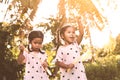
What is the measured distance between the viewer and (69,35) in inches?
257

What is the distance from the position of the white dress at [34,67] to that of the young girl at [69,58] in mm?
310

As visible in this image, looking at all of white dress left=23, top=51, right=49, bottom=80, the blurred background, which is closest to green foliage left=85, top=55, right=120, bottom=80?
the blurred background

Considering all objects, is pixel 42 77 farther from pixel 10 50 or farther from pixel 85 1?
pixel 10 50

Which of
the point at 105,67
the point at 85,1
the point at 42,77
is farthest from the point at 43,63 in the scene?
the point at 105,67

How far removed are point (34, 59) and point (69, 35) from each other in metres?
0.73

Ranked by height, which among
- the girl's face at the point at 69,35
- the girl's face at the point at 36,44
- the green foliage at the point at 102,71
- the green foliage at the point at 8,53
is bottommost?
the green foliage at the point at 102,71

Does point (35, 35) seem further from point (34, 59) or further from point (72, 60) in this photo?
point (72, 60)

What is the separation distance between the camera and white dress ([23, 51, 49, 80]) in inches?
260

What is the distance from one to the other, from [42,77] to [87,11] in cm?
366

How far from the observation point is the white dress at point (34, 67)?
659 cm

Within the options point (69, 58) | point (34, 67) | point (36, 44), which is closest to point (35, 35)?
point (36, 44)

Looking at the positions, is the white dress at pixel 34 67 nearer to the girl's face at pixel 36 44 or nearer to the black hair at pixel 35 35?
the girl's face at pixel 36 44

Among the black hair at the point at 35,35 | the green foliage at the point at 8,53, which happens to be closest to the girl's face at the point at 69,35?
the black hair at the point at 35,35

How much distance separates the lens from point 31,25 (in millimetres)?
10617
